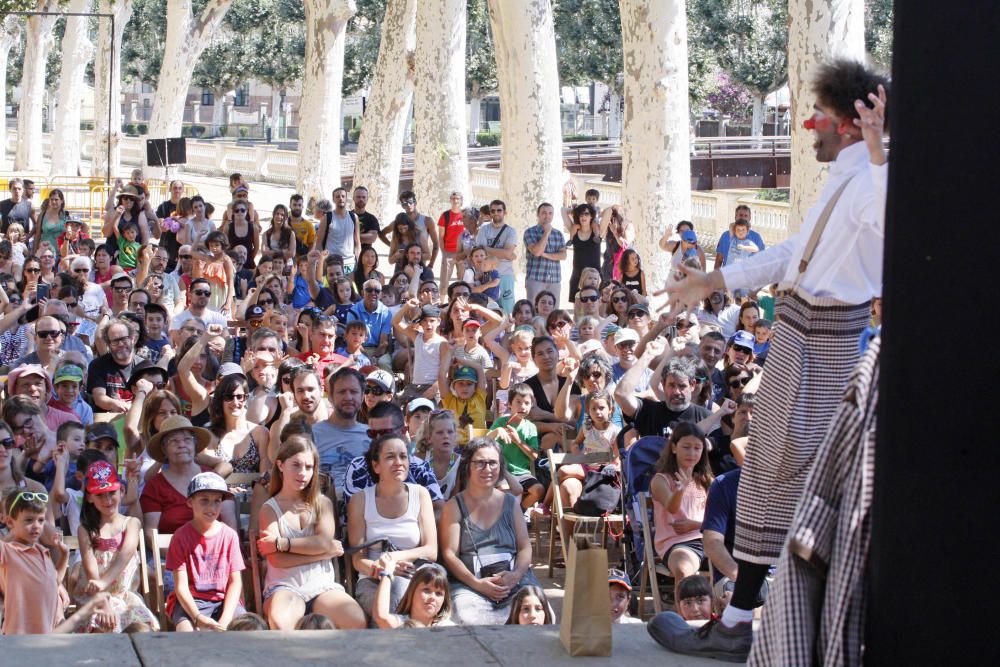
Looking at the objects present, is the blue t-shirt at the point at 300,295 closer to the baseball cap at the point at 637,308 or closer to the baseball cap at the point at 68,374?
the baseball cap at the point at 637,308

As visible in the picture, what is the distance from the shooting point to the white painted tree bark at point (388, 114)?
2738cm

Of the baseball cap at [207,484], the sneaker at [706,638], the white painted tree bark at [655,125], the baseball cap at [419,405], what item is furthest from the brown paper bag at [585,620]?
the white painted tree bark at [655,125]

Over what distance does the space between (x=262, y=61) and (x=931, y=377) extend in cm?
6431

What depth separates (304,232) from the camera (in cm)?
1850

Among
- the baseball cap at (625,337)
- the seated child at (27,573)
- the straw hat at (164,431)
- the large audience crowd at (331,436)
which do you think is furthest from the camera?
the baseball cap at (625,337)

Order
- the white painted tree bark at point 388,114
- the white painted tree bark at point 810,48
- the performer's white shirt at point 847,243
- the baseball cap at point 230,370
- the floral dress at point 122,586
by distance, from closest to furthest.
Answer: the performer's white shirt at point 847,243 → the floral dress at point 122,586 → the baseball cap at point 230,370 → the white painted tree bark at point 810,48 → the white painted tree bark at point 388,114

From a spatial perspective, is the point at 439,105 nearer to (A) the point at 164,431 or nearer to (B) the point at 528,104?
(B) the point at 528,104

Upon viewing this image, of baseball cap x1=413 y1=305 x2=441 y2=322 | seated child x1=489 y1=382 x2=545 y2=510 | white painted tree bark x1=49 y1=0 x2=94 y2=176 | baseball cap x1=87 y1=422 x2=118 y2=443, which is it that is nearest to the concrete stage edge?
baseball cap x1=87 y1=422 x2=118 y2=443

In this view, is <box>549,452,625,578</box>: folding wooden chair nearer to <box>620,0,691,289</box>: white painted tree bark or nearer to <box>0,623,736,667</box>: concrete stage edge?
<box>0,623,736,667</box>: concrete stage edge

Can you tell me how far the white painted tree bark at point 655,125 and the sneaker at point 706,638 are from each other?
45.9 feet

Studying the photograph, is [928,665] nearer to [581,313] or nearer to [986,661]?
[986,661]

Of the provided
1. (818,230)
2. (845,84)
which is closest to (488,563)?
(818,230)

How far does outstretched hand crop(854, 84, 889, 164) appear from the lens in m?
3.86

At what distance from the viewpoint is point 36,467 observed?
8.06 metres
